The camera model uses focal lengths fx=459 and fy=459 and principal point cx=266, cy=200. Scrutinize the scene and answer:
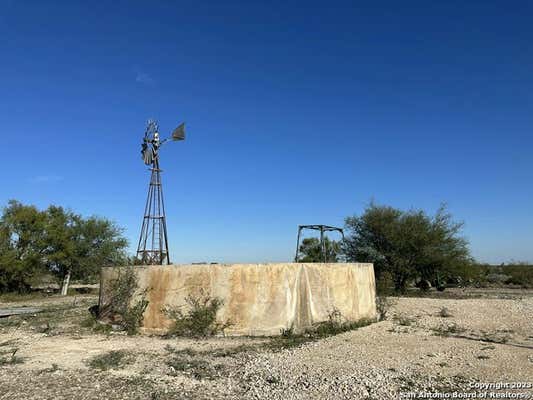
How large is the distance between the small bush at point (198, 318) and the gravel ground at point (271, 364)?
0.45m

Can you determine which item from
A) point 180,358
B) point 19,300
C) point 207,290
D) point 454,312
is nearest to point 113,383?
point 180,358

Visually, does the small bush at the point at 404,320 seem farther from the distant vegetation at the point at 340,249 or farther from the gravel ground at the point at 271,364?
the distant vegetation at the point at 340,249

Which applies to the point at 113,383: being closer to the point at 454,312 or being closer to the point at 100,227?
the point at 454,312

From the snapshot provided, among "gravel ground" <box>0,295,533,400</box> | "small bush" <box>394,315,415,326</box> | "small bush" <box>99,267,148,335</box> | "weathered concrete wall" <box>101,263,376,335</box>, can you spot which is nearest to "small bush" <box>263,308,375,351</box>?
"weathered concrete wall" <box>101,263,376,335</box>

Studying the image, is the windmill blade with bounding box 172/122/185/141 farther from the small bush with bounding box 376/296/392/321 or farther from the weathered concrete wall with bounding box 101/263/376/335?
the small bush with bounding box 376/296/392/321

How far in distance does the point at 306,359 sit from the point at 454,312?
8.15 metres

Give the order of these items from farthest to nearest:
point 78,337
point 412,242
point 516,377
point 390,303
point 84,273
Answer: point 84,273, point 412,242, point 390,303, point 78,337, point 516,377

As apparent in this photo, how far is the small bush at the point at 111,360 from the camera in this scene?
27.3 feet

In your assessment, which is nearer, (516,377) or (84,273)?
(516,377)

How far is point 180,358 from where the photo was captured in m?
8.91

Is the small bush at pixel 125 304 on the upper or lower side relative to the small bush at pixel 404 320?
upper

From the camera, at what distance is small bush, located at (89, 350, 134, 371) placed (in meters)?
8.32

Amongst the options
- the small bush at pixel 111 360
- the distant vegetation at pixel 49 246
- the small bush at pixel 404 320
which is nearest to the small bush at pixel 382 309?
the small bush at pixel 404 320

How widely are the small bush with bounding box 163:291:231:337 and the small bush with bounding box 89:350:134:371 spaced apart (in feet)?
6.62
